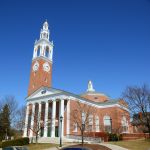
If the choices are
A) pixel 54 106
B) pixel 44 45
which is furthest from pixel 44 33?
pixel 54 106

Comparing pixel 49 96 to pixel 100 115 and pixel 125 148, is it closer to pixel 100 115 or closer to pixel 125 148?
pixel 100 115

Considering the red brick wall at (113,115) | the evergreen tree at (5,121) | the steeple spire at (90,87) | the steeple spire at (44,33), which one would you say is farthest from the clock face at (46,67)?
the red brick wall at (113,115)

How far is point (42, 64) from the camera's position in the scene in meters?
60.8

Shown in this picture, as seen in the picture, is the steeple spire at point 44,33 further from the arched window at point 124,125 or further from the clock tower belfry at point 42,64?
the arched window at point 124,125

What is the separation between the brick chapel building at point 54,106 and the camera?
4634 cm

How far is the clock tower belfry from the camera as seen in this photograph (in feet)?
194

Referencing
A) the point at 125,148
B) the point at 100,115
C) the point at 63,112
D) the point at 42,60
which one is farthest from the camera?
the point at 42,60

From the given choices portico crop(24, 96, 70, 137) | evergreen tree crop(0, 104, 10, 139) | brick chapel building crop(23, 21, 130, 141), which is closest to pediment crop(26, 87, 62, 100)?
brick chapel building crop(23, 21, 130, 141)

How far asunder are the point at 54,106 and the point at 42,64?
17461 mm

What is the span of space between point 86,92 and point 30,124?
21.7 m

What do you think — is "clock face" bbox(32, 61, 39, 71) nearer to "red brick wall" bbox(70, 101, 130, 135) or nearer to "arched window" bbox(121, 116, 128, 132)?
"red brick wall" bbox(70, 101, 130, 135)

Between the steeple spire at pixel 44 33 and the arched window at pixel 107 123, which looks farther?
the steeple spire at pixel 44 33

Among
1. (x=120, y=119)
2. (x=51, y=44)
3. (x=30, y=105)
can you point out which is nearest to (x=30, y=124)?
(x=30, y=105)

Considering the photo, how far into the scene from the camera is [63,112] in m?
46.6
